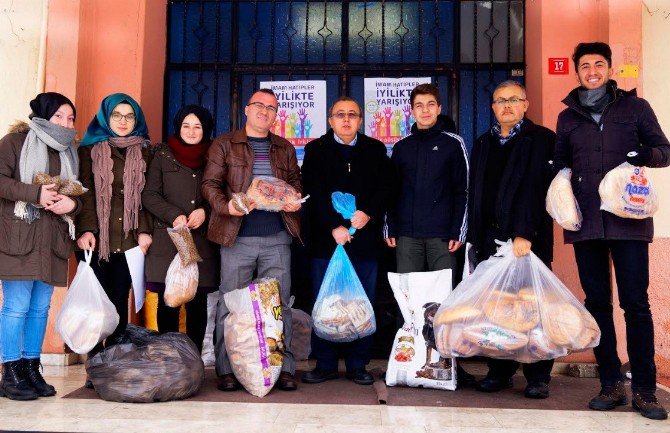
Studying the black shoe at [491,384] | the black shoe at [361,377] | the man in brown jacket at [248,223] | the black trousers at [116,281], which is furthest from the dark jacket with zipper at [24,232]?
the black shoe at [491,384]

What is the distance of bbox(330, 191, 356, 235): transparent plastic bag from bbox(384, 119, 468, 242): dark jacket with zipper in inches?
12.5

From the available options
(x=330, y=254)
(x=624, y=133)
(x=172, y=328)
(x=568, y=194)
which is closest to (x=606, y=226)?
(x=568, y=194)

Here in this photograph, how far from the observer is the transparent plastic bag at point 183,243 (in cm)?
369

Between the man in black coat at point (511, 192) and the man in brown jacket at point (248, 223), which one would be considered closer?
the man in black coat at point (511, 192)

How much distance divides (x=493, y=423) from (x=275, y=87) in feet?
11.2

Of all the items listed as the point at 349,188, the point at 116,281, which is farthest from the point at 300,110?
the point at 116,281

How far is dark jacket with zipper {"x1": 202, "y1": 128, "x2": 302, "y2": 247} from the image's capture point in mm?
3762

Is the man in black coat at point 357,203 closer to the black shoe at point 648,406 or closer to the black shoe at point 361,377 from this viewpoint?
the black shoe at point 361,377

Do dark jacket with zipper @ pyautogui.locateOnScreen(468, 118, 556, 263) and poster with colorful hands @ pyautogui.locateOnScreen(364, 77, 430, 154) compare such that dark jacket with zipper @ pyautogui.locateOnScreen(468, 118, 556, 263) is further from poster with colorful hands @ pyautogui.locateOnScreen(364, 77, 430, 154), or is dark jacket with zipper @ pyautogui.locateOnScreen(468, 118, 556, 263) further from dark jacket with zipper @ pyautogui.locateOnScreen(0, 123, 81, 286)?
dark jacket with zipper @ pyautogui.locateOnScreen(0, 123, 81, 286)

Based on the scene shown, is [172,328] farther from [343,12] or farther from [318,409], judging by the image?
[343,12]

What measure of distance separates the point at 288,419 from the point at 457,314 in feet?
3.46

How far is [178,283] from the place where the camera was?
3666mm

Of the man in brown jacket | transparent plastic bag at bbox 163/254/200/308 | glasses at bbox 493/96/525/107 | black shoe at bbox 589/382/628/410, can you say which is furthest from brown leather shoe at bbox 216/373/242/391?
glasses at bbox 493/96/525/107

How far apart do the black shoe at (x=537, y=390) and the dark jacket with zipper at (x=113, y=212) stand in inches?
95.9
